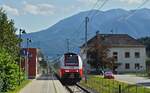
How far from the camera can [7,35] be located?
4891 centimetres

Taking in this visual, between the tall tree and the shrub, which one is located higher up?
the tall tree

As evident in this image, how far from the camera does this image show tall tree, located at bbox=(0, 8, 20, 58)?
48.0 meters

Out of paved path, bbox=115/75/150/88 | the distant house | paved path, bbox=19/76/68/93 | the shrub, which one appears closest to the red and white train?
paved path, bbox=19/76/68/93

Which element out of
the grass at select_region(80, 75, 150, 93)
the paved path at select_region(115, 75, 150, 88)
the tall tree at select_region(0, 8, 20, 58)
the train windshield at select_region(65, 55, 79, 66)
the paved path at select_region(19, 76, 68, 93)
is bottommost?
the paved path at select_region(19, 76, 68, 93)

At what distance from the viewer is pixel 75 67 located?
59.5 metres

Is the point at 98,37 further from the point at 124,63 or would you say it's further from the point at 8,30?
the point at 8,30

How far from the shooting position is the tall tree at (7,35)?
157ft

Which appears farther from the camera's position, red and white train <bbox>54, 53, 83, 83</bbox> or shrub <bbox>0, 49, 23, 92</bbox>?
red and white train <bbox>54, 53, 83, 83</bbox>

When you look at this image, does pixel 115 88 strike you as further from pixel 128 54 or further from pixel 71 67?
pixel 128 54

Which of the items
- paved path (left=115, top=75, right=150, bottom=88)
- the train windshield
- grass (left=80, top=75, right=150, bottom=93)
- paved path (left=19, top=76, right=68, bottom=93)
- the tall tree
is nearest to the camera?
grass (left=80, top=75, right=150, bottom=93)

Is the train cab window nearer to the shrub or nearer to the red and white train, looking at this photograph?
the red and white train

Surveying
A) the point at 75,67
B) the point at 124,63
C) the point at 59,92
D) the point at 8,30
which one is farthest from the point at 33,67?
the point at 59,92

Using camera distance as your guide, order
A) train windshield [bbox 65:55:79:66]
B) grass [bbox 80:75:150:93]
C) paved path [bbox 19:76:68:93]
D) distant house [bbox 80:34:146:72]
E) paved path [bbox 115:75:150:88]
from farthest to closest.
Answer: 1. distant house [bbox 80:34:146:72]
2. train windshield [bbox 65:55:79:66]
3. paved path [bbox 115:75:150:88]
4. paved path [bbox 19:76:68:93]
5. grass [bbox 80:75:150:93]

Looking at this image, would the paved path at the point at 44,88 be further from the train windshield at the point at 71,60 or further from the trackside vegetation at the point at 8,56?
the train windshield at the point at 71,60
